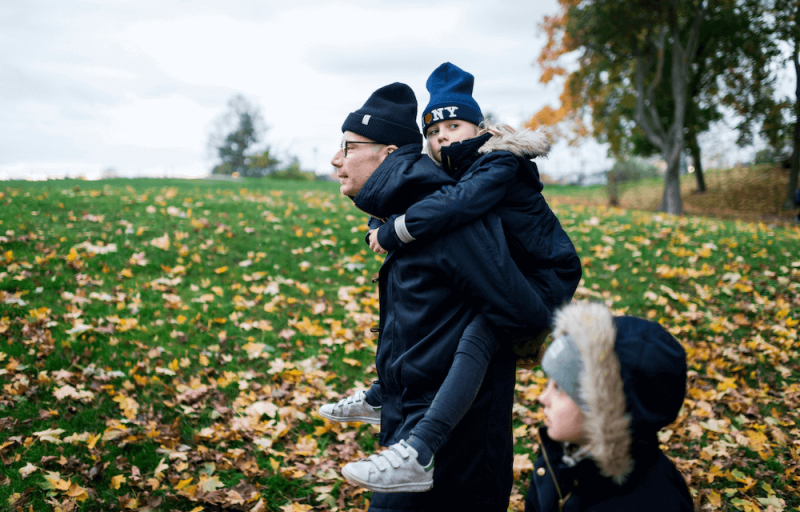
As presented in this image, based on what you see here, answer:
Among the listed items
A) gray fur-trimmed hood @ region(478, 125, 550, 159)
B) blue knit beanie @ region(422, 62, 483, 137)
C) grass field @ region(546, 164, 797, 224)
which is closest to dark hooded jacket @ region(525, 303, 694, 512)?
gray fur-trimmed hood @ region(478, 125, 550, 159)

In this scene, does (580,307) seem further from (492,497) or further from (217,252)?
(217,252)

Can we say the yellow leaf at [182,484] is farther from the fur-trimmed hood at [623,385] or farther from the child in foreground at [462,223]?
the fur-trimmed hood at [623,385]

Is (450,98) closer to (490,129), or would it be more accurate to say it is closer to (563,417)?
(490,129)

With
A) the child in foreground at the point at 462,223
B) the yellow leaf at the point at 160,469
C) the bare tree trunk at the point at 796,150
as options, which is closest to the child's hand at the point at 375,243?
the child in foreground at the point at 462,223

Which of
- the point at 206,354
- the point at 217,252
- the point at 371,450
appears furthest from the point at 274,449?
the point at 217,252

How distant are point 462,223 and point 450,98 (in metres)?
0.78

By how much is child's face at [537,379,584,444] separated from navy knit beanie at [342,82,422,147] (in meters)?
1.14

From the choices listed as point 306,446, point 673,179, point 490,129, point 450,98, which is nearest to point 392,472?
point 490,129

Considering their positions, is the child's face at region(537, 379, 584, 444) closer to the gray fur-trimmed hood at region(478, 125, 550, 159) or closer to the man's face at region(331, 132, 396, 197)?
the gray fur-trimmed hood at region(478, 125, 550, 159)

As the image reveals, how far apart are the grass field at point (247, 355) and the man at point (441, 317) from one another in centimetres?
176

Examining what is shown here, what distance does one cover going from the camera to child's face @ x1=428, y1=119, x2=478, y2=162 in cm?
230

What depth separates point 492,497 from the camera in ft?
6.20

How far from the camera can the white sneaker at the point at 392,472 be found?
163 centimetres

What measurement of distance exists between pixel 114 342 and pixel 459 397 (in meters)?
4.22
